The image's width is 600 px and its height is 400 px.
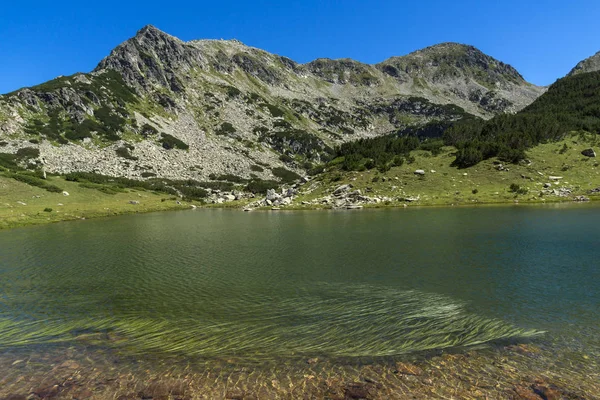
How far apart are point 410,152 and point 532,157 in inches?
1223

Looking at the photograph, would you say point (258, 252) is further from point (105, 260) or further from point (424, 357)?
point (424, 357)

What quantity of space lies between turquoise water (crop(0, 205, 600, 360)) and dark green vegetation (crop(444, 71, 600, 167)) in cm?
6106

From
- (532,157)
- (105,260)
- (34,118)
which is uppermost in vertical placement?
(34,118)

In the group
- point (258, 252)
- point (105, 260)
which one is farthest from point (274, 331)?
point (105, 260)

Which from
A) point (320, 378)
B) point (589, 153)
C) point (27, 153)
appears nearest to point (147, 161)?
point (27, 153)

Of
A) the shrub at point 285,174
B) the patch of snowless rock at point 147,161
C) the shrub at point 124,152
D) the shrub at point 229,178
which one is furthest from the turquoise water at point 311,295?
the shrub at point 285,174

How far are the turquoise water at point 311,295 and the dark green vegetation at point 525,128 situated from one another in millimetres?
61058

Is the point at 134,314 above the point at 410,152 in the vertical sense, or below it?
below

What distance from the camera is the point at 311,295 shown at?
704 inches

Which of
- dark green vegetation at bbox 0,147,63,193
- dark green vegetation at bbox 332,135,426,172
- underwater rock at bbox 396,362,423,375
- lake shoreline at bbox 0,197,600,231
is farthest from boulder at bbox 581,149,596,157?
dark green vegetation at bbox 0,147,63,193

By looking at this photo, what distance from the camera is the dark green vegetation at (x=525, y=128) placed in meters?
88.4

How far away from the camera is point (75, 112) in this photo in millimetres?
176375

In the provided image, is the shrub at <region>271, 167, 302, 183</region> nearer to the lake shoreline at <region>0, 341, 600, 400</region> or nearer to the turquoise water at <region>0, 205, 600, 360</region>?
the turquoise water at <region>0, 205, 600, 360</region>

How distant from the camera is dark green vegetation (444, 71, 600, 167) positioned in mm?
88375
